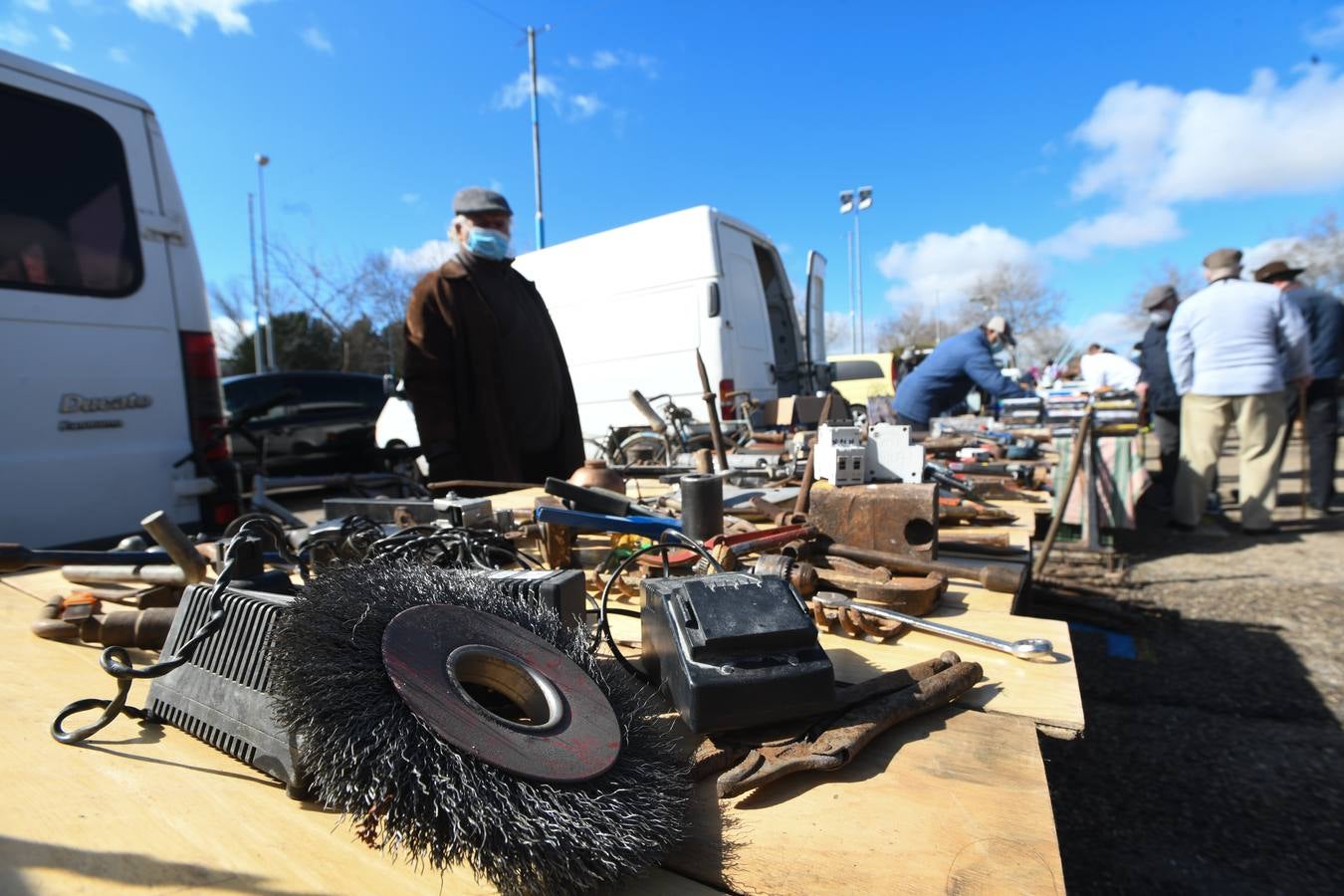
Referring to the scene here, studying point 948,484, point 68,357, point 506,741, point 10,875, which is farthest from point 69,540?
point 948,484

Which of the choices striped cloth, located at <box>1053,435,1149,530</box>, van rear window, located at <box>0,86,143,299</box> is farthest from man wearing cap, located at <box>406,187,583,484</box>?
striped cloth, located at <box>1053,435,1149,530</box>

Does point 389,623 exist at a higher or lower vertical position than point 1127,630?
higher

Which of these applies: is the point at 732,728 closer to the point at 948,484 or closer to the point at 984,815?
the point at 984,815

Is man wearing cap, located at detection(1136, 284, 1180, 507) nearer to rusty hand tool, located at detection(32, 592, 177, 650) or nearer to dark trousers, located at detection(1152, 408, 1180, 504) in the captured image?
dark trousers, located at detection(1152, 408, 1180, 504)

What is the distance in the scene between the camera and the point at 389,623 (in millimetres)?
654

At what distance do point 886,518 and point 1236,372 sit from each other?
4846 millimetres

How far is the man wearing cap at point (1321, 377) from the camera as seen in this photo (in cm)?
533

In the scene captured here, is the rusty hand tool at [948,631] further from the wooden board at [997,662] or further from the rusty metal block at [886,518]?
the rusty metal block at [886,518]

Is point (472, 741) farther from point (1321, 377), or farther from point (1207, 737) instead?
point (1321, 377)

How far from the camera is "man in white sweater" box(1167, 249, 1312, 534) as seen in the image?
14.8 feet

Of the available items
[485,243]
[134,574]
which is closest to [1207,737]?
[134,574]

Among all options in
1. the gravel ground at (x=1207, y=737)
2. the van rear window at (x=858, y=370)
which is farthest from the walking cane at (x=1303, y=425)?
the van rear window at (x=858, y=370)

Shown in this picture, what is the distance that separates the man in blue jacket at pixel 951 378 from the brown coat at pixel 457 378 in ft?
11.6

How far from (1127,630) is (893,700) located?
3.20m
